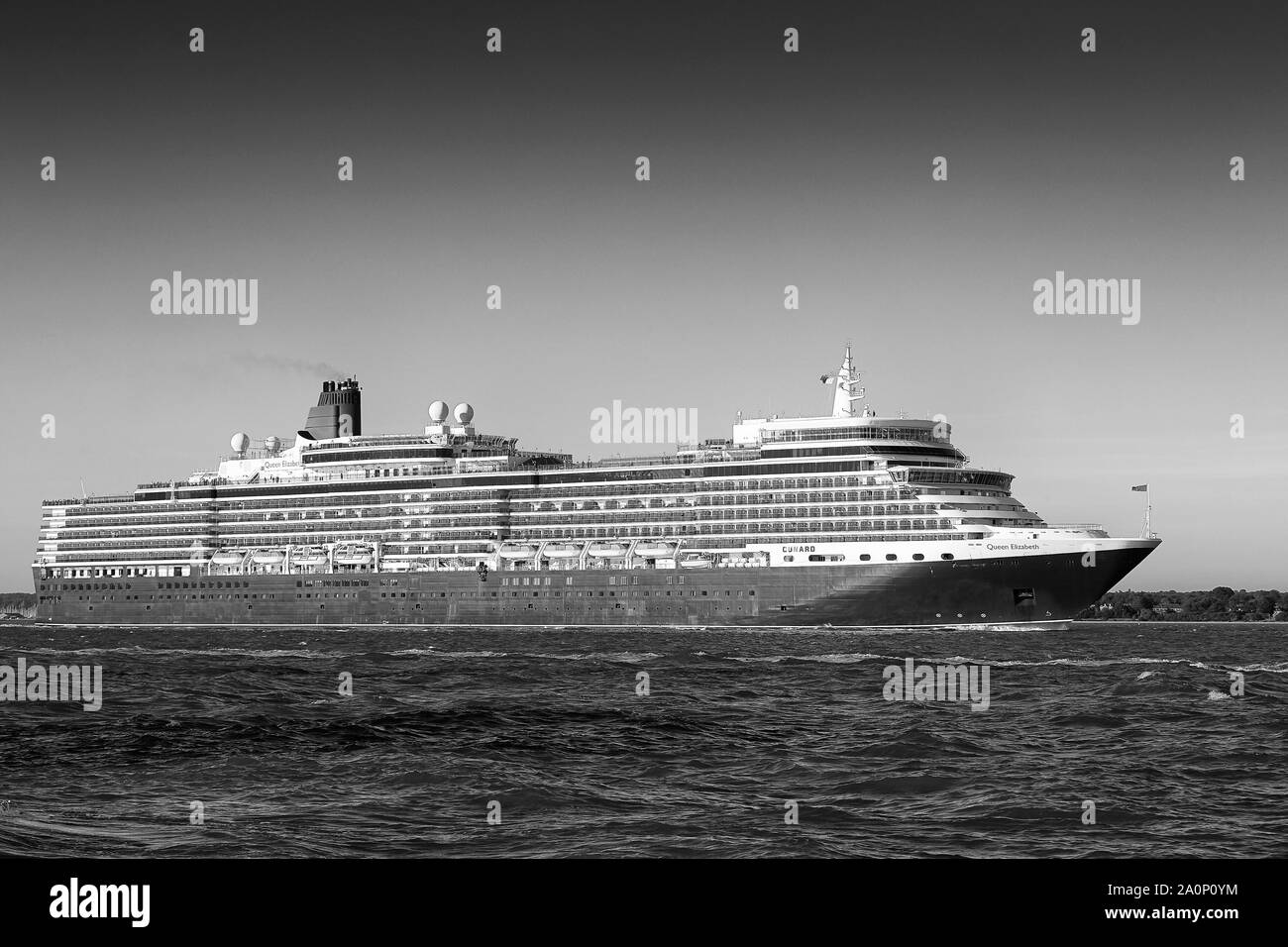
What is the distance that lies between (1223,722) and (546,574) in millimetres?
80091

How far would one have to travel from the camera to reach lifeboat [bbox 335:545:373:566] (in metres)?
126

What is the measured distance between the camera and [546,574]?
114750 millimetres

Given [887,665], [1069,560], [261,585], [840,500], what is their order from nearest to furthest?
[887,665] → [1069,560] → [840,500] → [261,585]

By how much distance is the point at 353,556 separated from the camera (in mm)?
126438

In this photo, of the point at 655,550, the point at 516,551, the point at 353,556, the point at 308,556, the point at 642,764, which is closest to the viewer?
the point at 642,764

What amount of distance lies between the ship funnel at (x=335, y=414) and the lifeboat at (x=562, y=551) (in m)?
36.6

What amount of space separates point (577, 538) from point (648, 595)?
11.3 metres

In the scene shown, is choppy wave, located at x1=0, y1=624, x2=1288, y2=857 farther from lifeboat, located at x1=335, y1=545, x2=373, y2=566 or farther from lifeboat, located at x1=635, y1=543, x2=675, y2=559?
lifeboat, located at x1=335, y1=545, x2=373, y2=566

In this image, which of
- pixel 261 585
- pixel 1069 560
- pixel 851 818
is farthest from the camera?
pixel 261 585

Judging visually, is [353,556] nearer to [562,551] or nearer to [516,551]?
[516,551]

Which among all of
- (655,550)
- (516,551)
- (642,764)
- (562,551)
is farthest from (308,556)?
(642,764)
